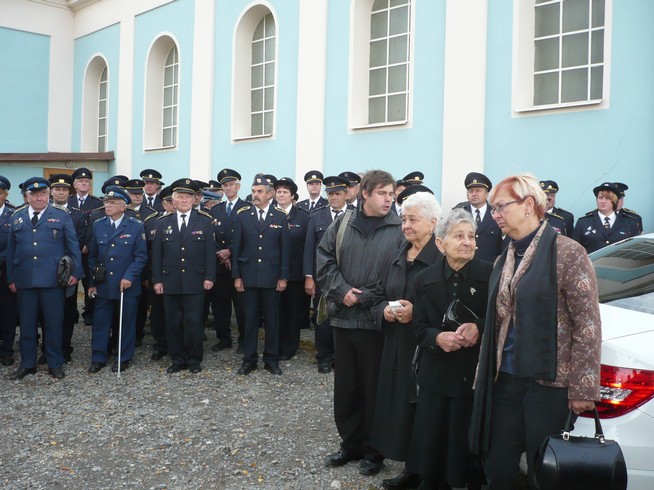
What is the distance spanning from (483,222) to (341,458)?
3.88 metres

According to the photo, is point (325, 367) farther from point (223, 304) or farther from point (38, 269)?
point (38, 269)

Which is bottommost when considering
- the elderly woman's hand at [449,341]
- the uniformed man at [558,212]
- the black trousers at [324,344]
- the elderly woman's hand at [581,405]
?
the black trousers at [324,344]

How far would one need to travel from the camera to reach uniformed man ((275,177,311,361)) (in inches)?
286

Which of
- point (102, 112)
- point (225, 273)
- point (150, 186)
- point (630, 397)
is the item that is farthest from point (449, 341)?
point (102, 112)

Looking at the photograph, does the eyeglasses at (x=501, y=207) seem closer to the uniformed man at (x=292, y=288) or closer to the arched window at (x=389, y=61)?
the uniformed man at (x=292, y=288)

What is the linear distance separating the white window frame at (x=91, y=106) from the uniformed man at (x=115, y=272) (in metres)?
12.6

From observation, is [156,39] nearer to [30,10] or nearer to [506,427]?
[30,10]

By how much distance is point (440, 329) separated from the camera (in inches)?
136

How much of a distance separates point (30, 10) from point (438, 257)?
17.8 metres

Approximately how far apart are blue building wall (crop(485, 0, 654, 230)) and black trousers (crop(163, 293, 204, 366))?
396 cm

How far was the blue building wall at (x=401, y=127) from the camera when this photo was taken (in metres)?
9.56

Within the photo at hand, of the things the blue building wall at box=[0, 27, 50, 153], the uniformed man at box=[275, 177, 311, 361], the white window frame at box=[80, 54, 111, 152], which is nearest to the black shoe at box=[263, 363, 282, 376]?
the uniformed man at box=[275, 177, 311, 361]

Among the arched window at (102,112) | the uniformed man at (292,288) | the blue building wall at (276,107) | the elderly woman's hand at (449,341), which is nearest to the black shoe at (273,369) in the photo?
the uniformed man at (292,288)

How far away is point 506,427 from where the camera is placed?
2.91 meters
